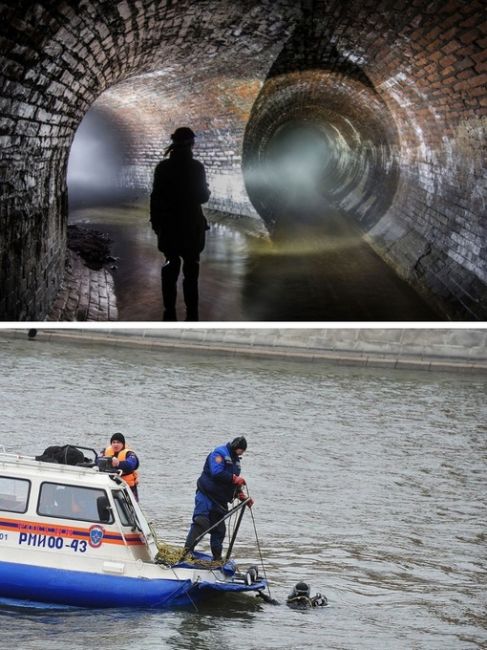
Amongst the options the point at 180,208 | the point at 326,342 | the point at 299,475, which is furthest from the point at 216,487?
the point at 326,342

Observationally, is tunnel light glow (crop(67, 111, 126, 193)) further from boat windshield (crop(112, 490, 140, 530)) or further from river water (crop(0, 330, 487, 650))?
boat windshield (crop(112, 490, 140, 530))

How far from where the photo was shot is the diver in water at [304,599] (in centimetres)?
809

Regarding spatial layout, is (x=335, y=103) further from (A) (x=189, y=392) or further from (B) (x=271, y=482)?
(B) (x=271, y=482)

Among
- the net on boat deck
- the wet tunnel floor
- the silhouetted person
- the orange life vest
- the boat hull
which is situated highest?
the silhouetted person

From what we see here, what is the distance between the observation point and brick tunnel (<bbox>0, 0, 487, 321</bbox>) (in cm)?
813

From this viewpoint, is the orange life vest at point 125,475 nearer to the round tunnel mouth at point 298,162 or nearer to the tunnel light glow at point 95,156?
the tunnel light glow at point 95,156

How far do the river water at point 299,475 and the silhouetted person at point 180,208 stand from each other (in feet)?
9.13

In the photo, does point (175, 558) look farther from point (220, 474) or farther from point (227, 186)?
point (227, 186)

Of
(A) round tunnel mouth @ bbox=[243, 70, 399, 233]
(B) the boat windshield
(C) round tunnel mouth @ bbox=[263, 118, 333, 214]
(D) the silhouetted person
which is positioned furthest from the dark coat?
(C) round tunnel mouth @ bbox=[263, 118, 333, 214]

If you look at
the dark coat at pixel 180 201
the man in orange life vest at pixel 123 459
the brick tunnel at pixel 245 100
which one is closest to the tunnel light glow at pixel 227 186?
the brick tunnel at pixel 245 100

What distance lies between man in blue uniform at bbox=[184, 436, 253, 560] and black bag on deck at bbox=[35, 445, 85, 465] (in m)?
1.12

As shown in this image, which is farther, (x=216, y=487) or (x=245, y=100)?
(x=245, y=100)

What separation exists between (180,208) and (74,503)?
2755mm

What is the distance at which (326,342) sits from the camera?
1966 cm
